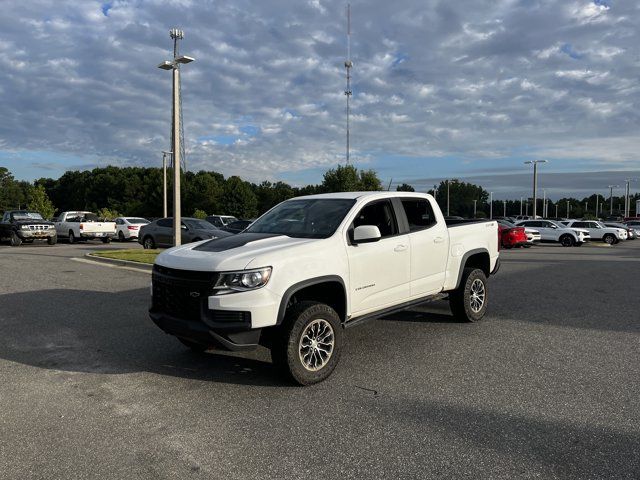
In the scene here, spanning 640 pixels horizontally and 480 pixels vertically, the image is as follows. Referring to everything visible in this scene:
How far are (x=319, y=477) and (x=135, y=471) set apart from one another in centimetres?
116

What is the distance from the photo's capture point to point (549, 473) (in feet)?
10.7

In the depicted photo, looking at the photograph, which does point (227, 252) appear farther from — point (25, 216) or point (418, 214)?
point (25, 216)

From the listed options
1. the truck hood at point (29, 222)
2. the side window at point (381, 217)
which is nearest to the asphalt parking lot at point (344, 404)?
the side window at point (381, 217)

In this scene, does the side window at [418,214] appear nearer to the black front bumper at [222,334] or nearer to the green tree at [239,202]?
the black front bumper at [222,334]

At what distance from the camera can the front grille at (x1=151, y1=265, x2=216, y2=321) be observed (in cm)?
468

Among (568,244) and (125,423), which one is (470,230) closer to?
(125,423)

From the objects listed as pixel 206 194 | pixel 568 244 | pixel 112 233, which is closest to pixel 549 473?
pixel 112 233

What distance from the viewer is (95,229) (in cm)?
2722

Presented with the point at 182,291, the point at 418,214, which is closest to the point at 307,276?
the point at 182,291

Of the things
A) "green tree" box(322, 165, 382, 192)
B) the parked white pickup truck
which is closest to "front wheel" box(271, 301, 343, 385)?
the parked white pickup truck

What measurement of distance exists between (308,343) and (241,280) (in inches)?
34.9

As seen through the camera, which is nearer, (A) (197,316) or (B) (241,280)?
(B) (241,280)

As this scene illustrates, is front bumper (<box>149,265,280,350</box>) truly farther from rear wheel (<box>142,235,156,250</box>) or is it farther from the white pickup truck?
rear wheel (<box>142,235,156,250</box>)

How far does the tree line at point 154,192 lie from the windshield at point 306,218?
48854mm
